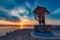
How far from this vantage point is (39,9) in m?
32.3

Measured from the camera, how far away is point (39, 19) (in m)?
33.5

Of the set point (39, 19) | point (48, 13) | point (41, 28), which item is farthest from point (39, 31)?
point (48, 13)

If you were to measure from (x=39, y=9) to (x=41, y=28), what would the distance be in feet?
17.1

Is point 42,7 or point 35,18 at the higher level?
point 42,7

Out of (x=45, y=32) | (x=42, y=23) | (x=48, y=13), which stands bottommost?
(x=45, y=32)

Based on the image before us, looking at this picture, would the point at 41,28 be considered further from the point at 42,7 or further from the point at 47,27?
the point at 42,7

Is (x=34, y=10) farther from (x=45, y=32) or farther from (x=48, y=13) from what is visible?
(x=45, y=32)

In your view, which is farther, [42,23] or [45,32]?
[42,23]

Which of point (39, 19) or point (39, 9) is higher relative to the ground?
point (39, 9)

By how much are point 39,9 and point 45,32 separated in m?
6.44

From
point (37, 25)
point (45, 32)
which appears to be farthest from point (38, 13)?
point (45, 32)

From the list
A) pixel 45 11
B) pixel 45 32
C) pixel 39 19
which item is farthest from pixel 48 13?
pixel 45 32

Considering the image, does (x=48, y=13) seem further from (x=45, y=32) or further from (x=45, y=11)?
(x=45, y=32)

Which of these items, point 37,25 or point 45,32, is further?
point 37,25
